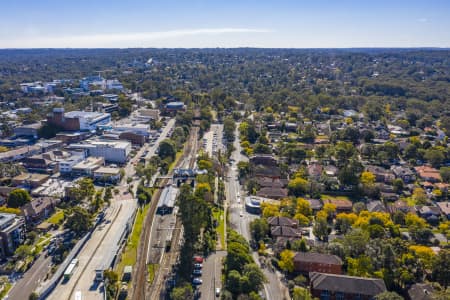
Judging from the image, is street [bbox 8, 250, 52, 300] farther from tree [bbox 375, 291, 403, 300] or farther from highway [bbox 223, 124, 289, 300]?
tree [bbox 375, 291, 403, 300]

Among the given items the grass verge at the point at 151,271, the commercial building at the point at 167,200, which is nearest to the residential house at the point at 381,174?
the commercial building at the point at 167,200

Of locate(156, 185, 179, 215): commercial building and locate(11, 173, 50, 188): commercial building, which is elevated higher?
locate(11, 173, 50, 188): commercial building

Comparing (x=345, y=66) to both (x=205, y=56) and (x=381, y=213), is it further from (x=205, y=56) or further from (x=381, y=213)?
(x=381, y=213)

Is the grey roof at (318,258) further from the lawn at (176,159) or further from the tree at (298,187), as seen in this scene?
the lawn at (176,159)

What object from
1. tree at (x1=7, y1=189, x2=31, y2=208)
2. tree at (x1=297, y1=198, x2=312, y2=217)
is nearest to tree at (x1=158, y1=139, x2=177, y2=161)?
tree at (x1=7, y1=189, x2=31, y2=208)

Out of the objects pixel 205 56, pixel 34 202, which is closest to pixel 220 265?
pixel 34 202

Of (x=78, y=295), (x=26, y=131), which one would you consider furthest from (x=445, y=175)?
(x=26, y=131)

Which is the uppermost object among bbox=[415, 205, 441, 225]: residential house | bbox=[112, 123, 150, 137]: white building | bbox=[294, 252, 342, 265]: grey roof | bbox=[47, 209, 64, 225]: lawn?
bbox=[112, 123, 150, 137]: white building
